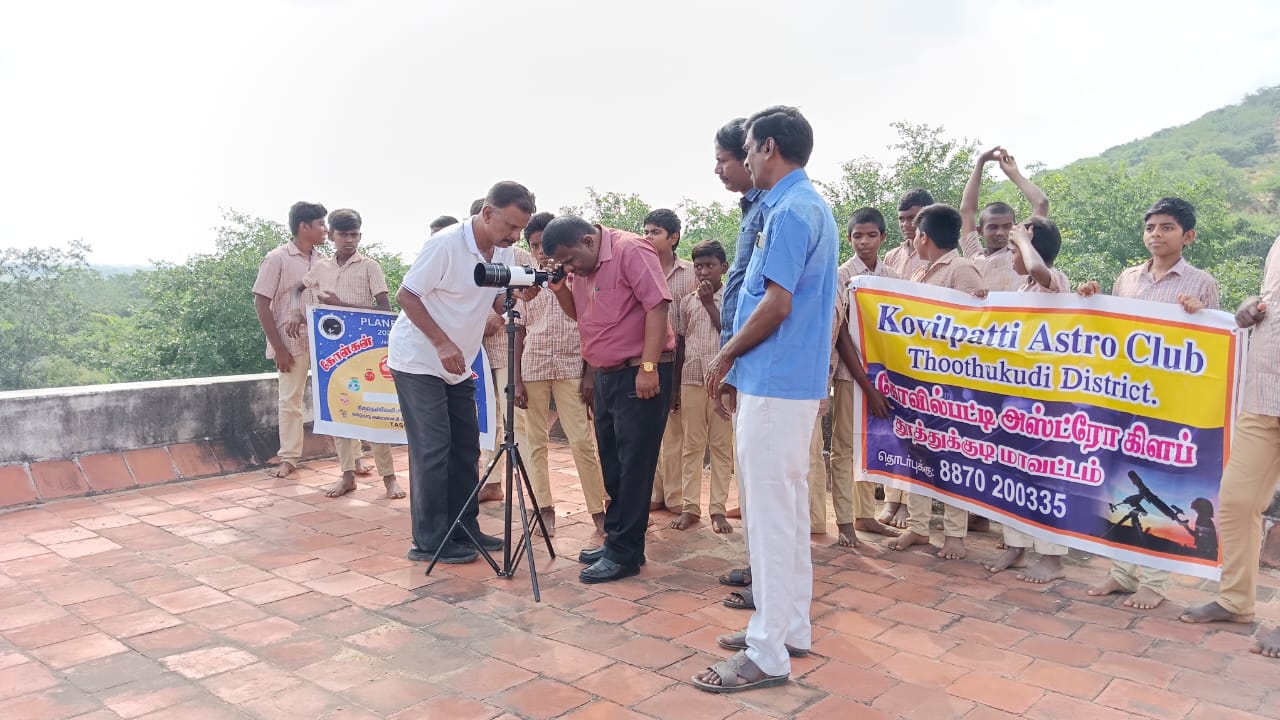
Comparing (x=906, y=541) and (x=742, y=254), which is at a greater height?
(x=742, y=254)

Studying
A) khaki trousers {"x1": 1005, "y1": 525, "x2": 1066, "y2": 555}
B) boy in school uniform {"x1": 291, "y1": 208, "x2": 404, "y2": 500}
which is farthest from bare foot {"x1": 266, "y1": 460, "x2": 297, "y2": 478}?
khaki trousers {"x1": 1005, "y1": 525, "x2": 1066, "y2": 555}

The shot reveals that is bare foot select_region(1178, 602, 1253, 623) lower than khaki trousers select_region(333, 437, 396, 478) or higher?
lower

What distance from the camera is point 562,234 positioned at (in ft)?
13.4

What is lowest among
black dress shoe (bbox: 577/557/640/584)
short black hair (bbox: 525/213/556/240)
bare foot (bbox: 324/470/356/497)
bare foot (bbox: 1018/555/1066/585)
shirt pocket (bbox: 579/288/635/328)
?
bare foot (bbox: 1018/555/1066/585)

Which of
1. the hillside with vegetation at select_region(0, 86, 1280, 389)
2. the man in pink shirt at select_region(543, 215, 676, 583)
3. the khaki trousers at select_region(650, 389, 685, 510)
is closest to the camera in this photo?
the man in pink shirt at select_region(543, 215, 676, 583)

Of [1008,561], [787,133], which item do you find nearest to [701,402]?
[1008,561]

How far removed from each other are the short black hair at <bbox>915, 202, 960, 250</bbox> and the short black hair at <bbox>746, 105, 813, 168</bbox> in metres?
1.69

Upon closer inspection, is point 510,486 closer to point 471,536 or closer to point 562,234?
point 471,536

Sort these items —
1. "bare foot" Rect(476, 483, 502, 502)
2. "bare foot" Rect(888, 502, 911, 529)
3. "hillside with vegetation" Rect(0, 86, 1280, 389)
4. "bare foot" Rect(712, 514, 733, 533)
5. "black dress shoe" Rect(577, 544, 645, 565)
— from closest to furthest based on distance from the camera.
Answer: "black dress shoe" Rect(577, 544, 645, 565) < "bare foot" Rect(712, 514, 733, 533) < "bare foot" Rect(888, 502, 911, 529) < "bare foot" Rect(476, 483, 502, 502) < "hillside with vegetation" Rect(0, 86, 1280, 389)

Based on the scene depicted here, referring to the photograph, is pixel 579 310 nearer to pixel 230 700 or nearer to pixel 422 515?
pixel 422 515

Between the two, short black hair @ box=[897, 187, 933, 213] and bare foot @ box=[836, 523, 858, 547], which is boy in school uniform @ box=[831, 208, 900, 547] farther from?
short black hair @ box=[897, 187, 933, 213]

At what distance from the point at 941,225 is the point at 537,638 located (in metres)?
2.93

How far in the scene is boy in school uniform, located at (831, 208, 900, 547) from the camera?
4.76 meters

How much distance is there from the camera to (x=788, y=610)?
3.11m
